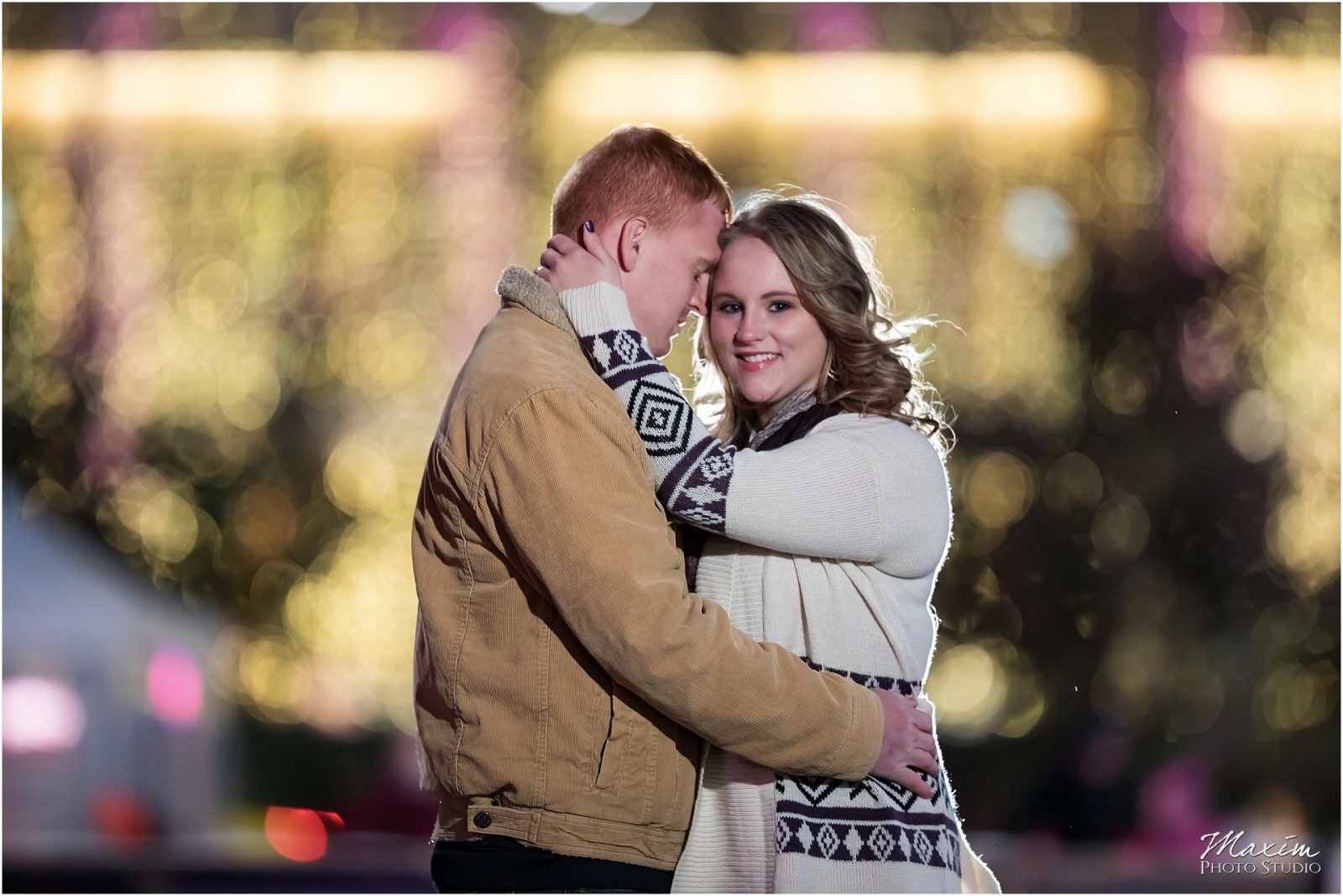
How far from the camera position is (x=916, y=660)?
6.23 ft

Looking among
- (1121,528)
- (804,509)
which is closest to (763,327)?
(804,509)

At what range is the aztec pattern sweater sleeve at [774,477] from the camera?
5.63 ft

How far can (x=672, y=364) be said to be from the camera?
4613mm

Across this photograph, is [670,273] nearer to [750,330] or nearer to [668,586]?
[750,330]

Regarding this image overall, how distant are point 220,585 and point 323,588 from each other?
346 mm

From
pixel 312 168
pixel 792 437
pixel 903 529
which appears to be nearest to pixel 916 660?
pixel 903 529

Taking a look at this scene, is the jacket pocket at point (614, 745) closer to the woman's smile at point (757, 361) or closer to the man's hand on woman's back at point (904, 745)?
the man's hand on woman's back at point (904, 745)

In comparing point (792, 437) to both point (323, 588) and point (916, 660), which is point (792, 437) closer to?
point (916, 660)

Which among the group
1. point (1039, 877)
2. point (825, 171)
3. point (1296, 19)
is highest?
point (1296, 19)

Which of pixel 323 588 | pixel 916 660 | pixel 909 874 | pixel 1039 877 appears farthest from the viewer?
pixel 323 588

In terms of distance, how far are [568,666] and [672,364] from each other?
119 inches

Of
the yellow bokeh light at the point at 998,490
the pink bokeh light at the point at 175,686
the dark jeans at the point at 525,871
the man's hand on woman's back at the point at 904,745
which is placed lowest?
the pink bokeh light at the point at 175,686

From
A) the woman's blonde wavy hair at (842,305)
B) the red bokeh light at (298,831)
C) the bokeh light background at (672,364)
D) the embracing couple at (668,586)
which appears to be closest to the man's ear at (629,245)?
the embracing couple at (668,586)

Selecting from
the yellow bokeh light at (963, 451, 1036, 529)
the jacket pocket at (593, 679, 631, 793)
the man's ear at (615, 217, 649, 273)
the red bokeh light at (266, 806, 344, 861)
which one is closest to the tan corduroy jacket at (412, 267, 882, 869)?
the jacket pocket at (593, 679, 631, 793)
